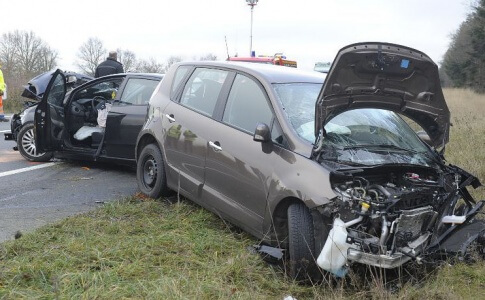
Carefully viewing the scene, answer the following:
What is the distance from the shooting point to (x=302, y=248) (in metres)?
3.38

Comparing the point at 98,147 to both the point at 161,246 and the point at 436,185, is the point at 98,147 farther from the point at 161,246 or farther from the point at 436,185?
the point at 436,185

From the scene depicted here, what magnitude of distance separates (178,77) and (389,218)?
126 inches

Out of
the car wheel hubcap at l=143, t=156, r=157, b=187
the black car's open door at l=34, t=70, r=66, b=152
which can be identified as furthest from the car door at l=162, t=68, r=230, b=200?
the black car's open door at l=34, t=70, r=66, b=152

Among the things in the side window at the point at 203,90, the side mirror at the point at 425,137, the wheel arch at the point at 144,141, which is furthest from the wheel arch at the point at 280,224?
the wheel arch at the point at 144,141

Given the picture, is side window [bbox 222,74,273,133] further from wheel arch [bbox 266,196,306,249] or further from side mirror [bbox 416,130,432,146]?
side mirror [bbox 416,130,432,146]

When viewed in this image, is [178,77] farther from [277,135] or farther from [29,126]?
[29,126]

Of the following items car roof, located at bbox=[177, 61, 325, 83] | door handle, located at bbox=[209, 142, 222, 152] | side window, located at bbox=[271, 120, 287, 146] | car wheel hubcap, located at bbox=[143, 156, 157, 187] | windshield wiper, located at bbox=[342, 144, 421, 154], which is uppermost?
car roof, located at bbox=[177, 61, 325, 83]

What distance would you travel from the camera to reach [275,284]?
3.44 metres

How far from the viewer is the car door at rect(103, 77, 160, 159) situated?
659cm

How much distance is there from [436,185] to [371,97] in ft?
2.89

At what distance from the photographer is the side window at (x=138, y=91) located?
686 cm

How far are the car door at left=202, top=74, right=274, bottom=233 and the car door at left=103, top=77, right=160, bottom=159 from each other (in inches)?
94.0

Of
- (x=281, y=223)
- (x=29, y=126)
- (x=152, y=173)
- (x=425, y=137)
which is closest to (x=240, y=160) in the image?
(x=281, y=223)

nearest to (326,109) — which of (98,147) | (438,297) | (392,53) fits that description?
(392,53)
